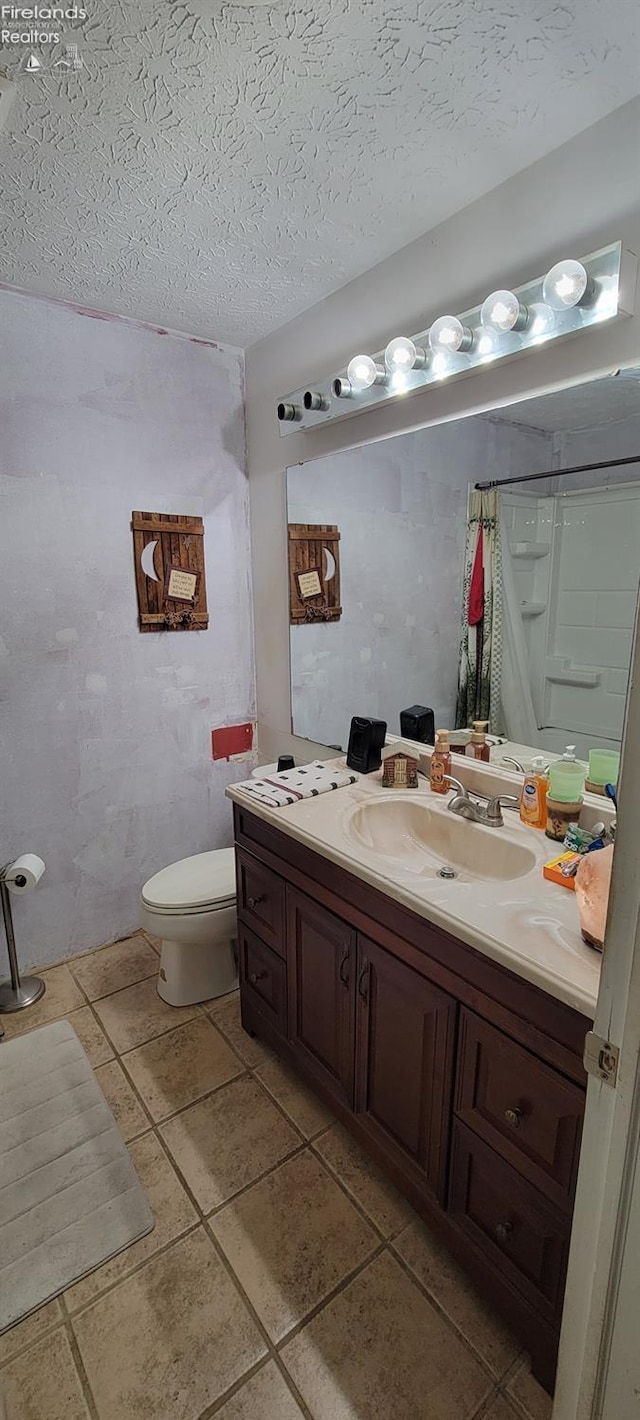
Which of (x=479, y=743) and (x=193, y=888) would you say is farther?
(x=193, y=888)

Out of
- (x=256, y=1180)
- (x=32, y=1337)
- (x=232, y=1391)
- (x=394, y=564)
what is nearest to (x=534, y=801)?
(x=394, y=564)

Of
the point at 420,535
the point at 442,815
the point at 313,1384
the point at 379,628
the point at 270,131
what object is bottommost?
the point at 313,1384

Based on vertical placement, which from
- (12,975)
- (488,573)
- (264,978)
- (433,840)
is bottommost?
(12,975)

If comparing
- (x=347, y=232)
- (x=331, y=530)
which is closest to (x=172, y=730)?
(x=331, y=530)

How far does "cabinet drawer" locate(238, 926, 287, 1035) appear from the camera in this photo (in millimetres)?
1647

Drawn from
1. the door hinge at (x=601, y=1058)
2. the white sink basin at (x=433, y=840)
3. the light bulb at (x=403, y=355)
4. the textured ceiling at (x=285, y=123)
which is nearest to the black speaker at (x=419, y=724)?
the white sink basin at (x=433, y=840)

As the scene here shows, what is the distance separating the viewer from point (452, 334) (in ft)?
4.48

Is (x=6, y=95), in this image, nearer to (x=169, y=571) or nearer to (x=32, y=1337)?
(x=169, y=571)

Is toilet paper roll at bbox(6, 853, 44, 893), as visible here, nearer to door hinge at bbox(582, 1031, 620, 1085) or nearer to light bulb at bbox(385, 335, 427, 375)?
door hinge at bbox(582, 1031, 620, 1085)

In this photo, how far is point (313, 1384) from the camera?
1062 mm

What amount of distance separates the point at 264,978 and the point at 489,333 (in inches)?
70.0

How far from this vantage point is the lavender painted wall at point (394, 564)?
5.27ft

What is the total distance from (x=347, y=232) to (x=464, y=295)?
1.21 ft

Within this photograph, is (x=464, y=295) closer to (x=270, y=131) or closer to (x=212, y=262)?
(x=270, y=131)
